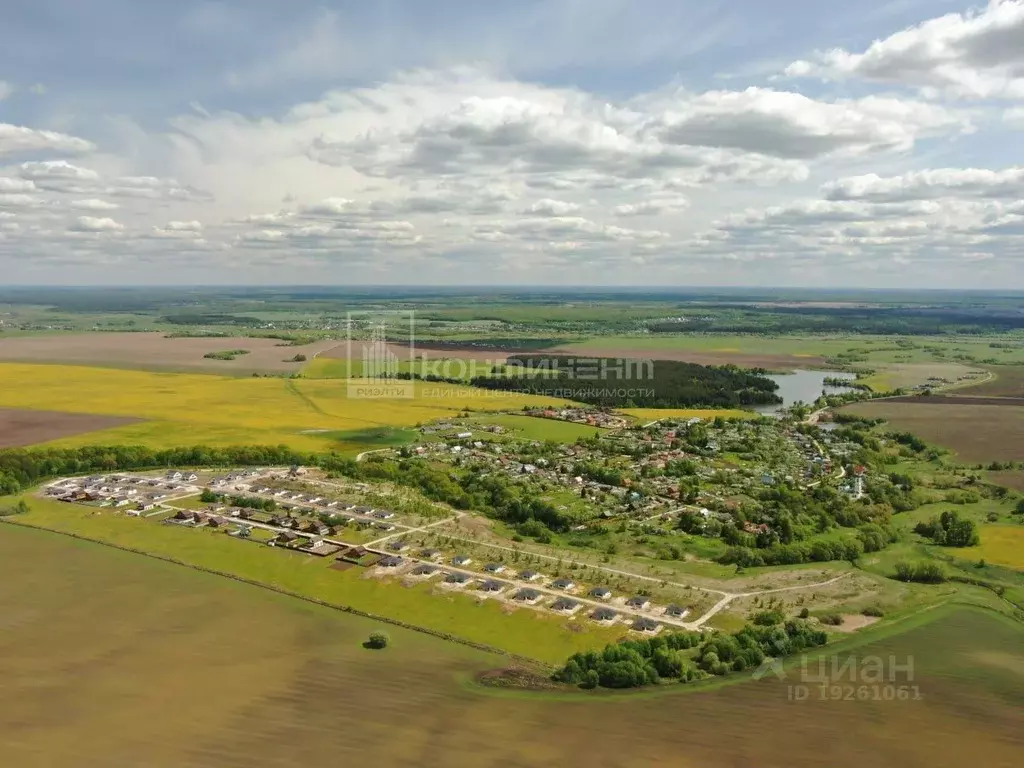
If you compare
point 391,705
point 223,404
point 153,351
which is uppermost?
point 153,351

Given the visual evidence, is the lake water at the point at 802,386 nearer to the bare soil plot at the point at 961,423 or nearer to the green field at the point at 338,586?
the bare soil plot at the point at 961,423

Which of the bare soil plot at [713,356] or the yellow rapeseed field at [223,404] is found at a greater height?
the bare soil plot at [713,356]

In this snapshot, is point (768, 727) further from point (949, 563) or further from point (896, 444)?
point (896, 444)

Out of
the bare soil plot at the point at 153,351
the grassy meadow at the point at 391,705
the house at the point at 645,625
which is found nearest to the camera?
the grassy meadow at the point at 391,705

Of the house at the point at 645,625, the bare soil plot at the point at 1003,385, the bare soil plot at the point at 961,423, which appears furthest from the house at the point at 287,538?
the bare soil plot at the point at 1003,385

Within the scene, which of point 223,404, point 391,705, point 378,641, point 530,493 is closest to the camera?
point 391,705

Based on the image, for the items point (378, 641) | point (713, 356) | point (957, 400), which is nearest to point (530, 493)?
point (378, 641)

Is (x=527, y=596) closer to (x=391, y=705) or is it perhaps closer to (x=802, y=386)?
(x=391, y=705)
